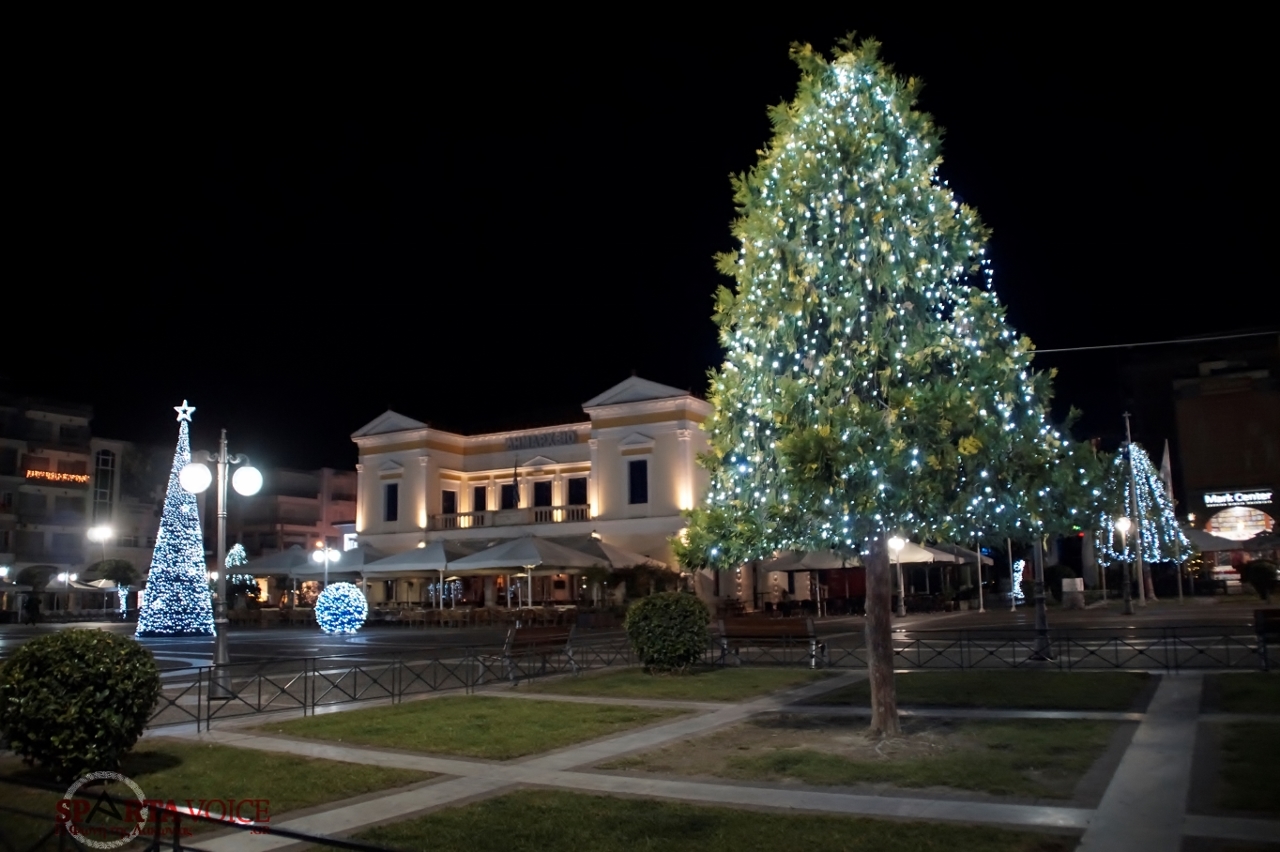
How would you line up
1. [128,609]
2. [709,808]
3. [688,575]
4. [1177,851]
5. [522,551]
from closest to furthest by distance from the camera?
[1177,851] → [709,808] → [522,551] → [688,575] → [128,609]

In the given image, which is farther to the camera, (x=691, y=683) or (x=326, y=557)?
(x=326, y=557)

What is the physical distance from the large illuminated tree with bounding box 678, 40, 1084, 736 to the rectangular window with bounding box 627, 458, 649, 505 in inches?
1344

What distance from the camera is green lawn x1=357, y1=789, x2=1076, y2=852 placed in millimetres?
7797

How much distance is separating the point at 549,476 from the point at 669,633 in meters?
32.2

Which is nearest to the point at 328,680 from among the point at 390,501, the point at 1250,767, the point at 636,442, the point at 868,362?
the point at 868,362

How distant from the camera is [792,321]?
13109mm

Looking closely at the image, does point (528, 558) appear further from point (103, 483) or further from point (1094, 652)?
point (103, 483)

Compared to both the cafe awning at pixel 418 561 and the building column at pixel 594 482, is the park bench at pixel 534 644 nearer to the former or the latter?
the cafe awning at pixel 418 561

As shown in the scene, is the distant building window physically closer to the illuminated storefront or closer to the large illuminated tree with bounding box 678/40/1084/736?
the illuminated storefront

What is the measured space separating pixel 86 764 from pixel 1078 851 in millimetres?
9152

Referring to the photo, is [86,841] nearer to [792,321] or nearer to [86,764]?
[86,764]

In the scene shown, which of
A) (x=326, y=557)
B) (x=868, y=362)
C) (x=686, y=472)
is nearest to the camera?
(x=868, y=362)

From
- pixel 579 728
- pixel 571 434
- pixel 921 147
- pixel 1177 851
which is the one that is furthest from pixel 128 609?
pixel 1177 851

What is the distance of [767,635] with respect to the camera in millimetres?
22219
